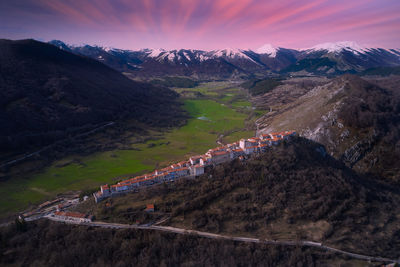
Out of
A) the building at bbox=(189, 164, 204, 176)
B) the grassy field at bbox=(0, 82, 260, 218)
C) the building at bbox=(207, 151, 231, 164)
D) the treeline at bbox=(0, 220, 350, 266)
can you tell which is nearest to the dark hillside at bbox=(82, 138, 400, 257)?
the building at bbox=(189, 164, 204, 176)

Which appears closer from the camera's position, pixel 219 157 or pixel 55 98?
pixel 219 157

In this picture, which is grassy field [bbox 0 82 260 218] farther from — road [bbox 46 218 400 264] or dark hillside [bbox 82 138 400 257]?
road [bbox 46 218 400 264]

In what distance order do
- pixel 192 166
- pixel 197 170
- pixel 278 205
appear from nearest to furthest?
pixel 278 205 < pixel 197 170 < pixel 192 166

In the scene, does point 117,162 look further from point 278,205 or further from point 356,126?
point 356,126

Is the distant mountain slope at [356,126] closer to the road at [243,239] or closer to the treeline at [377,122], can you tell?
the treeline at [377,122]

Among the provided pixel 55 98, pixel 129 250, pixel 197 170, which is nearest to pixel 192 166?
pixel 197 170

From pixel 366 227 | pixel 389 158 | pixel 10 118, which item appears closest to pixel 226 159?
pixel 366 227

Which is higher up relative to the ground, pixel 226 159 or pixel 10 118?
pixel 10 118

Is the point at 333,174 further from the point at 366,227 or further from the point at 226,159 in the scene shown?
the point at 226,159
